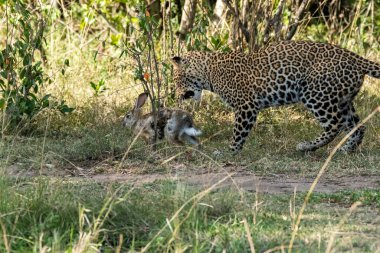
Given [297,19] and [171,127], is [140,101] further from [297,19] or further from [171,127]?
[297,19]

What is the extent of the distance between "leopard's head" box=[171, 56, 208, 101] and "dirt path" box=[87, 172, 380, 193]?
6.81ft

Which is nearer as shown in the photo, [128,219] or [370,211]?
[128,219]

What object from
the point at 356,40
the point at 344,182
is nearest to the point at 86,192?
the point at 344,182

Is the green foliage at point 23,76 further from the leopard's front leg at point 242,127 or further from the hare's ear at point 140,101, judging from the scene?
the leopard's front leg at point 242,127

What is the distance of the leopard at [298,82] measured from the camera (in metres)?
9.60

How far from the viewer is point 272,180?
27.4 ft

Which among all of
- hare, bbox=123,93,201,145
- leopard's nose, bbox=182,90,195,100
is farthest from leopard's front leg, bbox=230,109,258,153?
leopard's nose, bbox=182,90,195,100

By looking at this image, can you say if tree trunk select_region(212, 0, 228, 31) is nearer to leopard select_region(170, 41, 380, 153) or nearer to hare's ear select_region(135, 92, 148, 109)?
leopard select_region(170, 41, 380, 153)

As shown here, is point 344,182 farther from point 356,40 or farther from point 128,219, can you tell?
point 356,40

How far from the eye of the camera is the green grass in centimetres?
570

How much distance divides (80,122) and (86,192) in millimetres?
3985

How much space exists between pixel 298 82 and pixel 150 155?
1.96 metres

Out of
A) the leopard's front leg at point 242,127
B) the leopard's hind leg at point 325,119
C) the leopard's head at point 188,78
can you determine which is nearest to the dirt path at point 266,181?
the leopard's front leg at point 242,127

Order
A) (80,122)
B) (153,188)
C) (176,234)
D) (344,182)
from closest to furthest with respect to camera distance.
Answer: (176,234) → (153,188) → (344,182) → (80,122)
